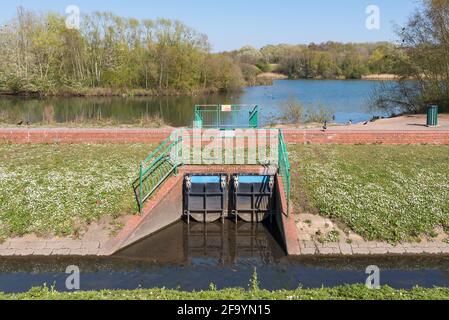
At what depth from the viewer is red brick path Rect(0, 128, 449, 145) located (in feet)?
60.4

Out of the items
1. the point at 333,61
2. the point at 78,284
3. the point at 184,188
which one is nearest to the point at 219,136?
the point at 184,188

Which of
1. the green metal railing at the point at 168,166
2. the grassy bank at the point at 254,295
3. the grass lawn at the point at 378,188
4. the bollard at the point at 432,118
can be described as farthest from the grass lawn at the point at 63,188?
the bollard at the point at 432,118

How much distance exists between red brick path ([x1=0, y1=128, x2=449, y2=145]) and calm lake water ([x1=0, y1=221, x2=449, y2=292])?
7108 mm

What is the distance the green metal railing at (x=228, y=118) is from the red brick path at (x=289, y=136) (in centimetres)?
257

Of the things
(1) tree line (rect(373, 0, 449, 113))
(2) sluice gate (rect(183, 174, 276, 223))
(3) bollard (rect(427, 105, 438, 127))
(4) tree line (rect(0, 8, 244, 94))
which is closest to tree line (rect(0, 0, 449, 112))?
(4) tree line (rect(0, 8, 244, 94))

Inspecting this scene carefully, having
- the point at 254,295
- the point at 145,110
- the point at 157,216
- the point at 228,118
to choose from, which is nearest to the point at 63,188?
the point at 157,216

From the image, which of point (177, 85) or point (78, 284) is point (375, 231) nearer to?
point (78, 284)

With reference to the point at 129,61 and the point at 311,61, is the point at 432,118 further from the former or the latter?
the point at 311,61

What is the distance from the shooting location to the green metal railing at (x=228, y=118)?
20.2 m

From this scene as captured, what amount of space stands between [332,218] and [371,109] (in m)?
24.0

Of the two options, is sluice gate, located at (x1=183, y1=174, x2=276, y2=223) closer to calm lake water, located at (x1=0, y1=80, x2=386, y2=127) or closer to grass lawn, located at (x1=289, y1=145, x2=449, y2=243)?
grass lawn, located at (x1=289, y1=145, x2=449, y2=243)

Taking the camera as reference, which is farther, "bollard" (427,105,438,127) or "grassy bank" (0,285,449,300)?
"bollard" (427,105,438,127)

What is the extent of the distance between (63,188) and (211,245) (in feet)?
16.1

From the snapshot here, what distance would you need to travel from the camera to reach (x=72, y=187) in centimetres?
1368
